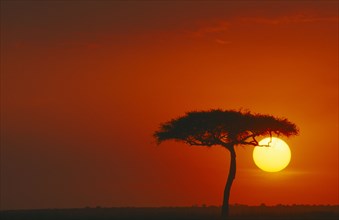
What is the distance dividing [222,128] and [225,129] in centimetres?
29

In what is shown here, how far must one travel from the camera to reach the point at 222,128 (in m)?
79.8

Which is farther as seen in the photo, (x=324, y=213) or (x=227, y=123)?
(x=227, y=123)

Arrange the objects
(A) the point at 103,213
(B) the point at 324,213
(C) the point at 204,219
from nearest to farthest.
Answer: (C) the point at 204,219 < (B) the point at 324,213 < (A) the point at 103,213

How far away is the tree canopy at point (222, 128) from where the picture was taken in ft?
261

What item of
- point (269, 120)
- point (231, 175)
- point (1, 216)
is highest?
point (269, 120)

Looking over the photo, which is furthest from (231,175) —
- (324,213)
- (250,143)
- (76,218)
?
(76,218)

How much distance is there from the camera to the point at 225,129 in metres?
79.7

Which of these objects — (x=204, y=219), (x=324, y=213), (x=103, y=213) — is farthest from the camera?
(x=103, y=213)

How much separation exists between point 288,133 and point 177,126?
9869 millimetres

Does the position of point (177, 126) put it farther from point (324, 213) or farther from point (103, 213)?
point (324, 213)

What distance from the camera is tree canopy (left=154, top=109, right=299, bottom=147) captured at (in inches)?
3135

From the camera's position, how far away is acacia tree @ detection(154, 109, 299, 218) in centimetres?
7938

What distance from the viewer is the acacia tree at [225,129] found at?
260 feet

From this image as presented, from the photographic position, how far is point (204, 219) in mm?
67000
